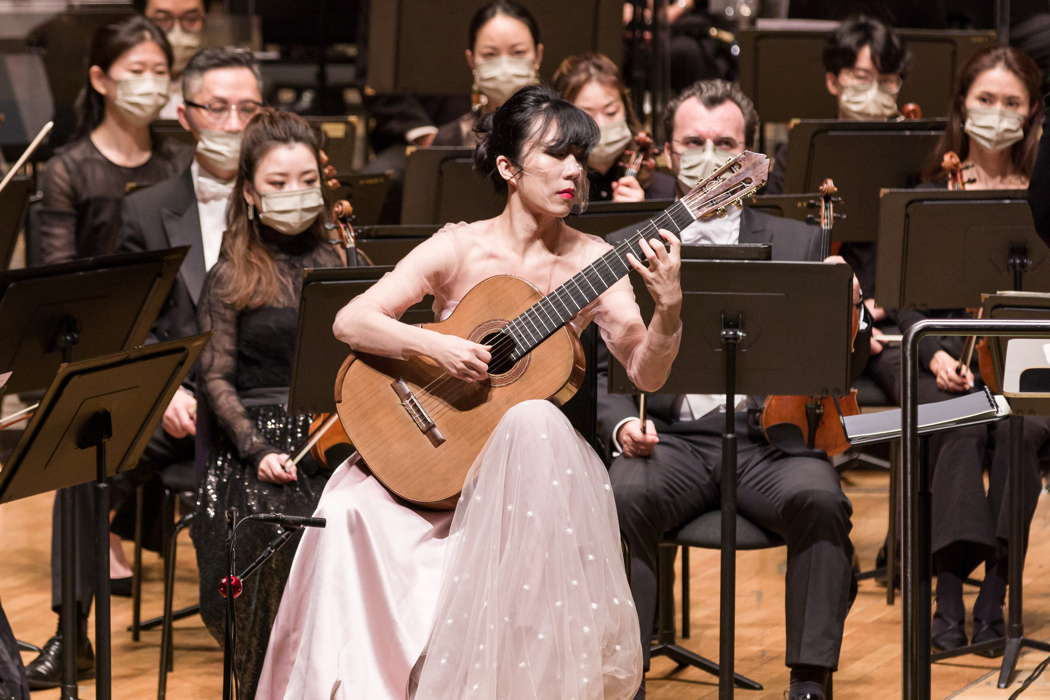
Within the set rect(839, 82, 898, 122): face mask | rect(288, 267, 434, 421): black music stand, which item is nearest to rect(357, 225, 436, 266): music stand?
rect(288, 267, 434, 421): black music stand

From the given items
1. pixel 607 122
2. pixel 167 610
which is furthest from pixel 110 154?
pixel 167 610

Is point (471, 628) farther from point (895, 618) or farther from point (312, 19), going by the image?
point (312, 19)

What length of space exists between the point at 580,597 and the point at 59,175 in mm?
2637

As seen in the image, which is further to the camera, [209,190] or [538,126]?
[209,190]

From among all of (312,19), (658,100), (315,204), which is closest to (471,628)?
(315,204)

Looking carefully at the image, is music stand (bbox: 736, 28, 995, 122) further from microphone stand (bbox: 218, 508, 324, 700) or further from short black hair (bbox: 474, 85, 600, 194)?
microphone stand (bbox: 218, 508, 324, 700)

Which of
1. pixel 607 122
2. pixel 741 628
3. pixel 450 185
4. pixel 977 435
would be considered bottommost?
pixel 741 628

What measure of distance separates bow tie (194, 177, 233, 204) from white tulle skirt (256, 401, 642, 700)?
5.03 feet

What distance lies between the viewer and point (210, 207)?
15.1 ft

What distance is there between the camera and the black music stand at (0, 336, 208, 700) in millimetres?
2969

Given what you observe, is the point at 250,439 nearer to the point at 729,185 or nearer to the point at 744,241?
the point at 744,241

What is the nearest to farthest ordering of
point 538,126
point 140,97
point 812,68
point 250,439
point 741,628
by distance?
point 538,126
point 250,439
point 741,628
point 140,97
point 812,68

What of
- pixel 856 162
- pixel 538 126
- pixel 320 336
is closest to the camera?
pixel 538 126

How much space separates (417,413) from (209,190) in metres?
1.56
